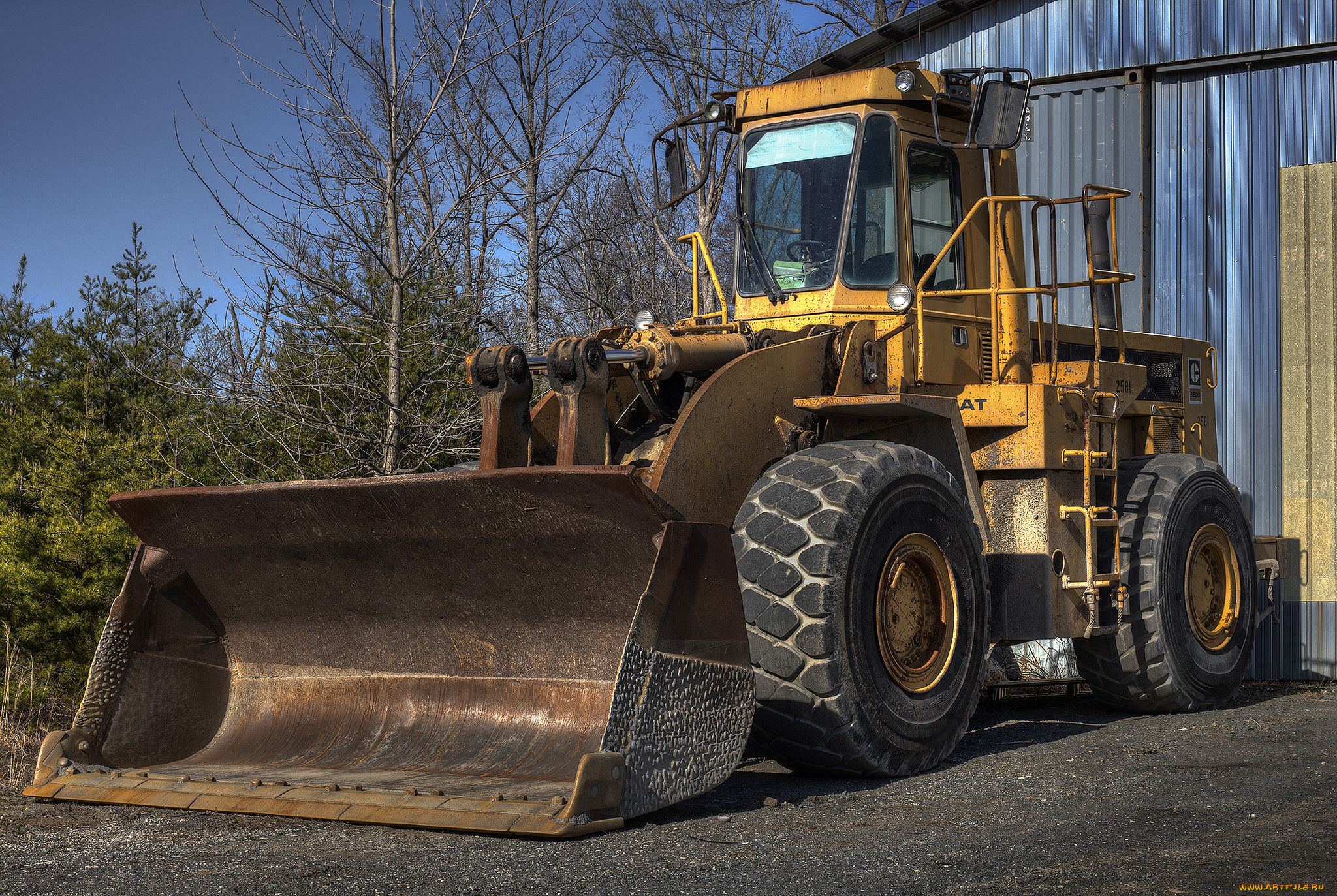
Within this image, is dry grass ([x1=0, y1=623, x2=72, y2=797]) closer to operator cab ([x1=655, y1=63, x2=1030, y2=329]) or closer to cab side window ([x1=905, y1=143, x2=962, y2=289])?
operator cab ([x1=655, y1=63, x2=1030, y2=329])

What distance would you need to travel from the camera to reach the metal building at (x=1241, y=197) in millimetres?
11039

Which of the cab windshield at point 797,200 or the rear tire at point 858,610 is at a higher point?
the cab windshield at point 797,200

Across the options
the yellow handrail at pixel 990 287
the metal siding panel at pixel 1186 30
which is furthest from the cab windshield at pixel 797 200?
the metal siding panel at pixel 1186 30

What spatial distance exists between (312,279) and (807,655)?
208 inches

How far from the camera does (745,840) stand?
466 centimetres

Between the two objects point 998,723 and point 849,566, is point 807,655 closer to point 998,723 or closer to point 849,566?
point 849,566

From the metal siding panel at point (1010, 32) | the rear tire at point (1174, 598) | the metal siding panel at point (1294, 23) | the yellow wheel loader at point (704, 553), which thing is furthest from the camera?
the metal siding panel at point (1010, 32)

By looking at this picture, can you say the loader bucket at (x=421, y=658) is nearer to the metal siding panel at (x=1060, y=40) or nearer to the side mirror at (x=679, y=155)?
the side mirror at (x=679, y=155)

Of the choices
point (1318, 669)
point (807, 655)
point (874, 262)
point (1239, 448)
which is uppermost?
point (874, 262)

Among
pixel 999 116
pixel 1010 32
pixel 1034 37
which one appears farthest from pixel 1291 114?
pixel 999 116

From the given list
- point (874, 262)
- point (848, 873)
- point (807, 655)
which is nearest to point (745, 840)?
point (848, 873)

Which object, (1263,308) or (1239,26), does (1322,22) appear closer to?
(1239,26)

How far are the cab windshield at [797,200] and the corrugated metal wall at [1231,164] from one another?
5.05 metres

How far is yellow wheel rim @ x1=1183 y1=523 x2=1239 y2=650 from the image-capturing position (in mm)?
8594
